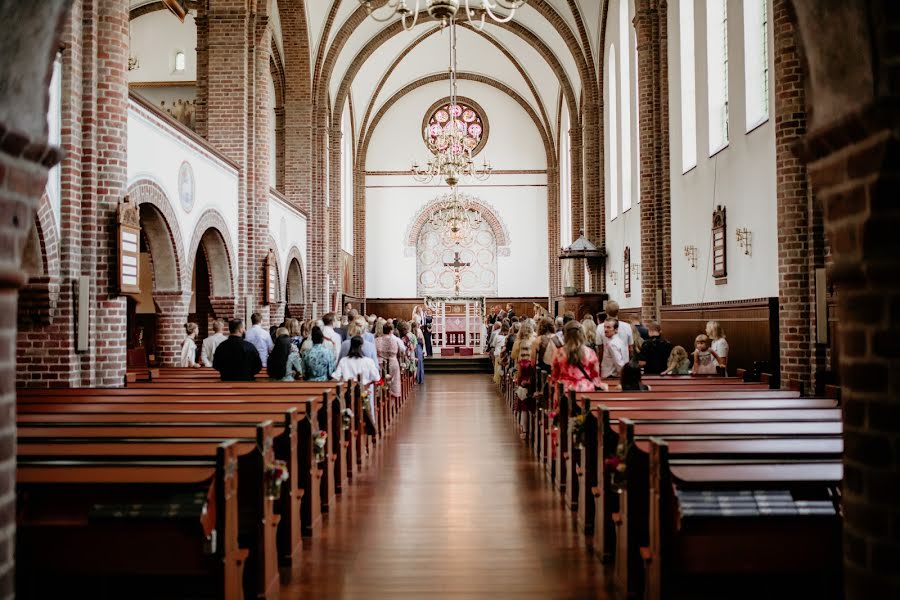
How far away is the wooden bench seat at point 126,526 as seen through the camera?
4.23 meters

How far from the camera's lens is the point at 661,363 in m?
12.0

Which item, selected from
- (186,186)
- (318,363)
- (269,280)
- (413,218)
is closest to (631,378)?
(318,363)

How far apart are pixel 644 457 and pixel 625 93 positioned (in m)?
16.3

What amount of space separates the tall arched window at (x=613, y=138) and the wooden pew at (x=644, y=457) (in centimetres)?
→ 1714

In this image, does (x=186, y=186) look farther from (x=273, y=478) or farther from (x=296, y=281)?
(x=296, y=281)

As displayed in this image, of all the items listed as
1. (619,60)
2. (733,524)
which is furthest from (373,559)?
(619,60)

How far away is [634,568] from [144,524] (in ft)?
9.71

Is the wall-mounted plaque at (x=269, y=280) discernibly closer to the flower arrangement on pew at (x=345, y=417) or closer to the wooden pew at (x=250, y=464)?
the flower arrangement on pew at (x=345, y=417)

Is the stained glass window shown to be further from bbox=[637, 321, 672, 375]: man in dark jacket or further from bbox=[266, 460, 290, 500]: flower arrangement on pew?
bbox=[266, 460, 290, 500]: flower arrangement on pew

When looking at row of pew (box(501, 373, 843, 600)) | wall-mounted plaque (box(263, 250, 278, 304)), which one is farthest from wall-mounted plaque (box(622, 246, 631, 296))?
row of pew (box(501, 373, 843, 600))

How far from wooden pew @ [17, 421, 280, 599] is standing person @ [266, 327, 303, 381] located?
414 cm

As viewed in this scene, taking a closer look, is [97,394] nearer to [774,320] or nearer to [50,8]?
[50,8]

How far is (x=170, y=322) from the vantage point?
41.8 feet

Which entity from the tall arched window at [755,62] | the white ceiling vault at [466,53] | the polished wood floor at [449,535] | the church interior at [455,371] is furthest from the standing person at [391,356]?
the white ceiling vault at [466,53]
